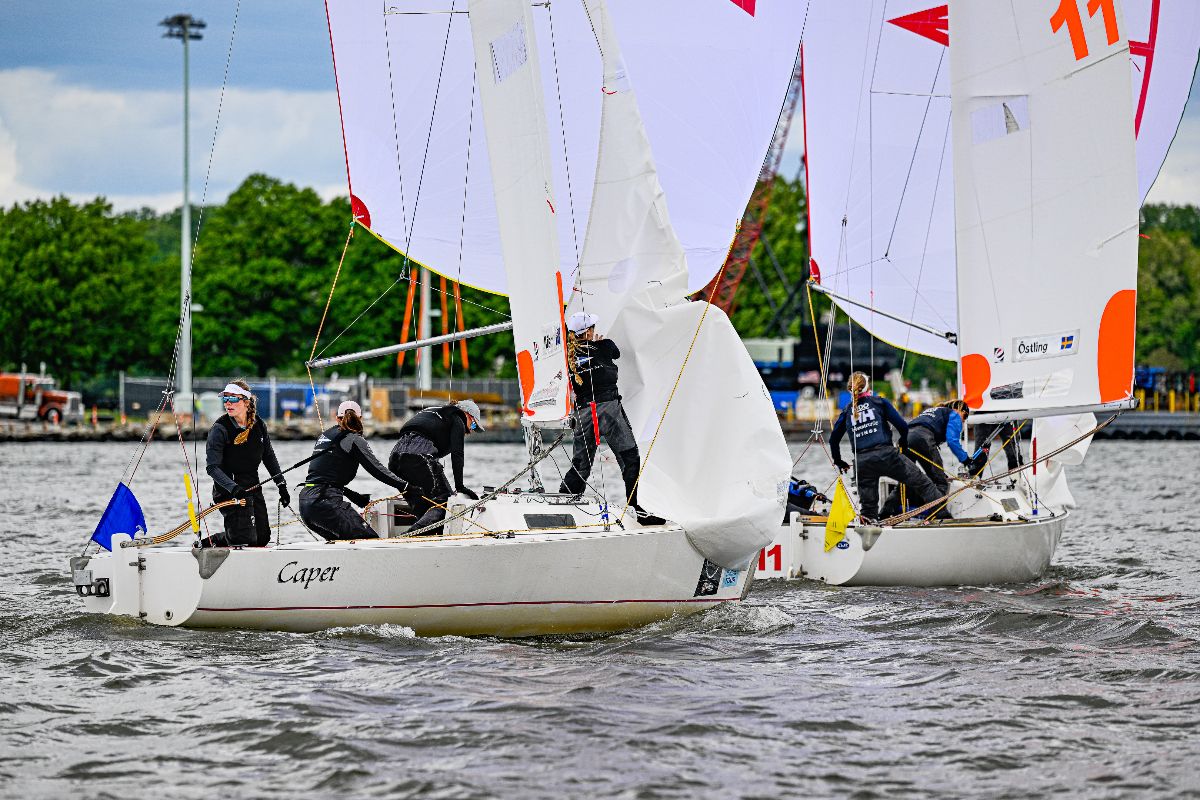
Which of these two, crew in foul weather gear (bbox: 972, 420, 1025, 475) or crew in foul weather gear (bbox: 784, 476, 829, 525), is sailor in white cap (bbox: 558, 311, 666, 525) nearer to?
crew in foul weather gear (bbox: 784, 476, 829, 525)

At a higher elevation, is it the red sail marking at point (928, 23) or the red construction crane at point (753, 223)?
the red construction crane at point (753, 223)

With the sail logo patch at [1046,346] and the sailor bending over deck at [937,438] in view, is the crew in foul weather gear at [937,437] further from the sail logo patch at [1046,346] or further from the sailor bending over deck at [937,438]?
the sail logo patch at [1046,346]

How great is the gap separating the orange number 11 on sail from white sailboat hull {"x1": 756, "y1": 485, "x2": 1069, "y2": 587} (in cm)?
468

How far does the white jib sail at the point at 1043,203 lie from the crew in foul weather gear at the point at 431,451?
218 inches

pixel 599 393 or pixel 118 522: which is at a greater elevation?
pixel 599 393

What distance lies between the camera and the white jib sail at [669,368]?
1205 cm

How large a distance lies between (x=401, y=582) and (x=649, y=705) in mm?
2404

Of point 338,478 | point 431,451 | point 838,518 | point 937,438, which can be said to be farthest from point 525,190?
point 937,438

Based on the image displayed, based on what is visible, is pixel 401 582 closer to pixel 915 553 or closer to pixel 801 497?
pixel 915 553

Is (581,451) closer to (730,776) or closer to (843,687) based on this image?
(843,687)

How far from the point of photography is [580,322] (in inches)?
499

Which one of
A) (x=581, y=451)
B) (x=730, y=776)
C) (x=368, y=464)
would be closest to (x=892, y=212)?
(x=581, y=451)

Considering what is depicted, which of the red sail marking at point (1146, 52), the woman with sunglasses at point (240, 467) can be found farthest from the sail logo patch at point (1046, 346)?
the woman with sunglasses at point (240, 467)

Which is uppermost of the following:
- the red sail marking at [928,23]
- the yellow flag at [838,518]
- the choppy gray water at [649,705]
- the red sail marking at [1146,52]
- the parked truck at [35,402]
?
the red sail marking at [928,23]
